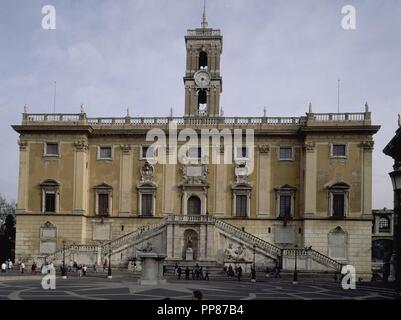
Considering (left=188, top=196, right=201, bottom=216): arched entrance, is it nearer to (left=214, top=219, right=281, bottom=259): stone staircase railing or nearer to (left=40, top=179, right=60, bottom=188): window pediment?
(left=214, top=219, right=281, bottom=259): stone staircase railing

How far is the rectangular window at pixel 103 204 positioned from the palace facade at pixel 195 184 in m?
0.09

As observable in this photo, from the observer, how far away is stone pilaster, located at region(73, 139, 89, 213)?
178ft

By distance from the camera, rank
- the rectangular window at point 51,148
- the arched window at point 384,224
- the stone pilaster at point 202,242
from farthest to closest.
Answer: the arched window at point 384,224, the rectangular window at point 51,148, the stone pilaster at point 202,242

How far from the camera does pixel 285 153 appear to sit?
A: 180 feet

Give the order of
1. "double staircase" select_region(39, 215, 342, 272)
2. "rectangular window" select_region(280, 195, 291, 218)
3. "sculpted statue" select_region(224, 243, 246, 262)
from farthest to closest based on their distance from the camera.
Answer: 1. "rectangular window" select_region(280, 195, 291, 218)
2. "sculpted statue" select_region(224, 243, 246, 262)
3. "double staircase" select_region(39, 215, 342, 272)

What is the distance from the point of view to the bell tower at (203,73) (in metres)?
57.0

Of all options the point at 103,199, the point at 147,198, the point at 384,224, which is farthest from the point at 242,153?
the point at 384,224

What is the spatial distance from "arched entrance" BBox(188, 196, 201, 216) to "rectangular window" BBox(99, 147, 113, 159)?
8.38m

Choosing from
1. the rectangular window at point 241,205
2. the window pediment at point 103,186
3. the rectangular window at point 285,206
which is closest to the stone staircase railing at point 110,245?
the window pediment at point 103,186

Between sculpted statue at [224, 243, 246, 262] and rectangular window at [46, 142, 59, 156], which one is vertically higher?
rectangular window at [46, 142, 59, 156]

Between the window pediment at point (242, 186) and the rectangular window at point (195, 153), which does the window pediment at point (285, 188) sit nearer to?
the window pediment at point (242, 186)

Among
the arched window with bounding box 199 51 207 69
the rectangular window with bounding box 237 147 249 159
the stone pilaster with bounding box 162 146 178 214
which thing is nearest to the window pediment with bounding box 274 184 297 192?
the rectangular window with bounding box 237 147 249 159
